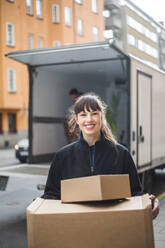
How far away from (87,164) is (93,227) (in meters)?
0.50

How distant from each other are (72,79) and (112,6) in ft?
8.63

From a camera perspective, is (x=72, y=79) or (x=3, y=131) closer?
(x=72, y=79)

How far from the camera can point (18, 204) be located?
8094mm

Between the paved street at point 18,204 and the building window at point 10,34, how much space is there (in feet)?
78.3

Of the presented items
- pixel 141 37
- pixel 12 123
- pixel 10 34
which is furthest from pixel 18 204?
pixel 12 123

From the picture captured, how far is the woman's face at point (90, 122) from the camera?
2.62 metres

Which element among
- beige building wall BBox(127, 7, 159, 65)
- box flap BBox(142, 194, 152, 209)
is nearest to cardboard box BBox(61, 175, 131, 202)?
box flap BBox(142, 194, 152, 209)

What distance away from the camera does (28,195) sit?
9234 mm

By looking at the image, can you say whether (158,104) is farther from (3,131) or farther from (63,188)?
(3,131)

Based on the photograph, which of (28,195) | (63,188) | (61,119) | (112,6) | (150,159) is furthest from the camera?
(61,119)

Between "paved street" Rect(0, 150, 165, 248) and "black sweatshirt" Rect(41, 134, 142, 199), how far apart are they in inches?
101

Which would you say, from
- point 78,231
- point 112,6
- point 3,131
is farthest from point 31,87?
point 3,131

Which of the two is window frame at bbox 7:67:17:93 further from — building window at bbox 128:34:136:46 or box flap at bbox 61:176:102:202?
box flap at bbox 61:176:102:202

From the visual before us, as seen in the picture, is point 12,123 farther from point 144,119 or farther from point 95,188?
point 95,188
